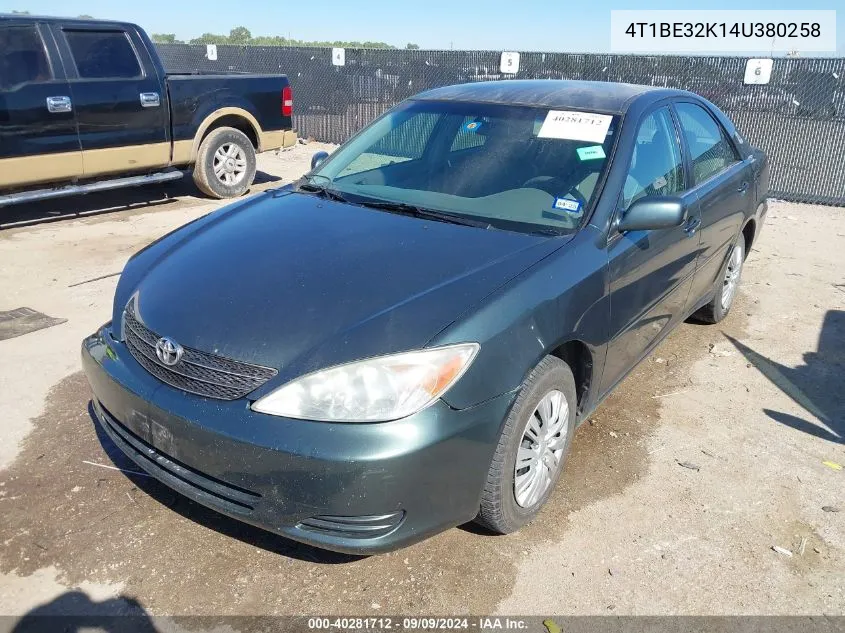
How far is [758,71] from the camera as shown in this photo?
9.85m

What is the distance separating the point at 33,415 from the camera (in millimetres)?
3781

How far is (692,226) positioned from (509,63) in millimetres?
8471

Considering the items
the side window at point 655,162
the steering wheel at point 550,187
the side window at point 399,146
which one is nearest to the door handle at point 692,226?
the side window at point 655,162

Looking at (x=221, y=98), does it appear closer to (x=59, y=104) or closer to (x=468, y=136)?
(x=59, y=104)

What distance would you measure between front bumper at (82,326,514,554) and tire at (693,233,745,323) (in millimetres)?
3121

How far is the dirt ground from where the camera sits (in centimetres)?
262

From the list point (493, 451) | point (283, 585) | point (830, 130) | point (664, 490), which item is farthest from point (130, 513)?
point (830, 130)

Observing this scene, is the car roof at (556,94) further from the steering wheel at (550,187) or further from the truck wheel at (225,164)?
the truck wheel at (225,164)

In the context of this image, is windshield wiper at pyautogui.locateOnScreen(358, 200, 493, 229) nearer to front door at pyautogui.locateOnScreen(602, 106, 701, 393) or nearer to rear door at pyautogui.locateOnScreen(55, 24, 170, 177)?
front door at pyautogui.locateOnScreen(602, 106, 701, 393)

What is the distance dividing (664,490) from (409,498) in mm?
1563

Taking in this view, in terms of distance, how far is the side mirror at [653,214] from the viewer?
3127 millimetres

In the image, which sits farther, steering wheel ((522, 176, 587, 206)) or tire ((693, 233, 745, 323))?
tire ((693, 233, 745, 323))

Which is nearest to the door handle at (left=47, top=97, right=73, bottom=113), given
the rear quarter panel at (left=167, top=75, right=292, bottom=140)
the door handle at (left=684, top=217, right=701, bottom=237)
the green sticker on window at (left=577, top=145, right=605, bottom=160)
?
the rear quarter panel at (left=167, top=75, right=292, bottom=140)

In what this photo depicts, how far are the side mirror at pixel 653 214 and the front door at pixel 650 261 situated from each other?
71mm
